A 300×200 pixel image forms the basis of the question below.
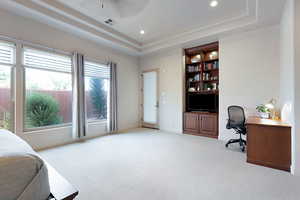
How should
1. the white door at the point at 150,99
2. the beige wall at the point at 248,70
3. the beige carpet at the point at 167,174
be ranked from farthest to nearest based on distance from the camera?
1. the white door at the point at 150,99
2. the beige wall at the point at 248,70
3. the beige carpet at the point at 167,174

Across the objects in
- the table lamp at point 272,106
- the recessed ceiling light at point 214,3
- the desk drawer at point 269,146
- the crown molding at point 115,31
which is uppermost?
the recessed ceiling light at point 214,3

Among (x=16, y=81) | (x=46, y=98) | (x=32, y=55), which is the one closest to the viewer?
(x=16, y=81)

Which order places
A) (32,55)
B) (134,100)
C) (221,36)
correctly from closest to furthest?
1. (32,55)
2. (221,36)
3. (134,100)

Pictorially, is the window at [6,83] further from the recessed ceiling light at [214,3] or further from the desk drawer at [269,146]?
the desk drawer at [269,146]

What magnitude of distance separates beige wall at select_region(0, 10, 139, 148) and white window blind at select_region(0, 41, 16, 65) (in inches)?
8.4

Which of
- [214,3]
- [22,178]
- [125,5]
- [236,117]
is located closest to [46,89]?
[125,5]

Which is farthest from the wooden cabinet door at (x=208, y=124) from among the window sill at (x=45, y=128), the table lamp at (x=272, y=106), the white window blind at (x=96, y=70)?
the window sill at (x=45, y=128)

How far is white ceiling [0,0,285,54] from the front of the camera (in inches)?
98.1

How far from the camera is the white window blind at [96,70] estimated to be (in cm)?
452

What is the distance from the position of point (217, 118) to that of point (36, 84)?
4.91m

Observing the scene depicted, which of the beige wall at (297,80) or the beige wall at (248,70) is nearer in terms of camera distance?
the beige wall at (297,80)

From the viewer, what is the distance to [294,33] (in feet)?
7.39

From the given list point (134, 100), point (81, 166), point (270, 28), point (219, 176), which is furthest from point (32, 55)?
point (270, 28)

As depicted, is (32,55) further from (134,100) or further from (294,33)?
(294,33)
